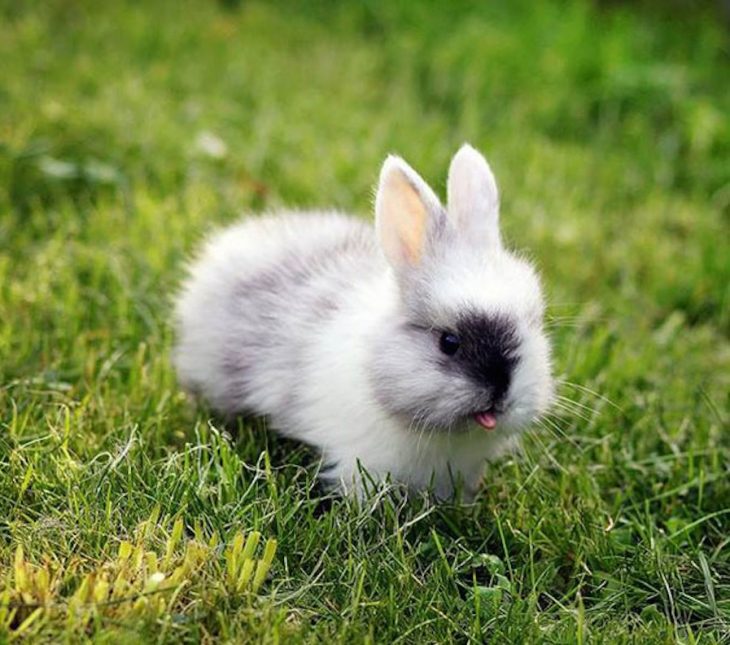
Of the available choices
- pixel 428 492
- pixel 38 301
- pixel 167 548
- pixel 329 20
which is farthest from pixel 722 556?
pixel 329 20

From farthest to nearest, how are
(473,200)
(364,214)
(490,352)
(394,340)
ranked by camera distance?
(364,214) → (473,200) → (394,340) → (490,352)

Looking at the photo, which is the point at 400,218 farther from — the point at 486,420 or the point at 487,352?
the point at 486,420

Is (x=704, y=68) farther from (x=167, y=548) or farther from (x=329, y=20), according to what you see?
(x=167, y=548)

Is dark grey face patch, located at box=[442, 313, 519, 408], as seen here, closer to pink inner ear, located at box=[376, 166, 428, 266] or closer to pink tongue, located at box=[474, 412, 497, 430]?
pink tongue, located at box=[474, 412, 497, 430]

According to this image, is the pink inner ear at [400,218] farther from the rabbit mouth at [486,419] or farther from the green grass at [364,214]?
the green grass at [364,214]

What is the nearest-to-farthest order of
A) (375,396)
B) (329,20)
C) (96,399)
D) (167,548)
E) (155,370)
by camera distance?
(167,548) < (375,396) < (96,399) < (155,370) < (329,20)

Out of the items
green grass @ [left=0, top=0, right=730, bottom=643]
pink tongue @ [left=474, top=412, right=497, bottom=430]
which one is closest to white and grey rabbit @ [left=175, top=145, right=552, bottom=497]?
pink tongue @ [left=474, top=412, right=497, bottom=430]

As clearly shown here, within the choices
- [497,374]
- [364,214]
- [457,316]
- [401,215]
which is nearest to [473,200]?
[401,215]
